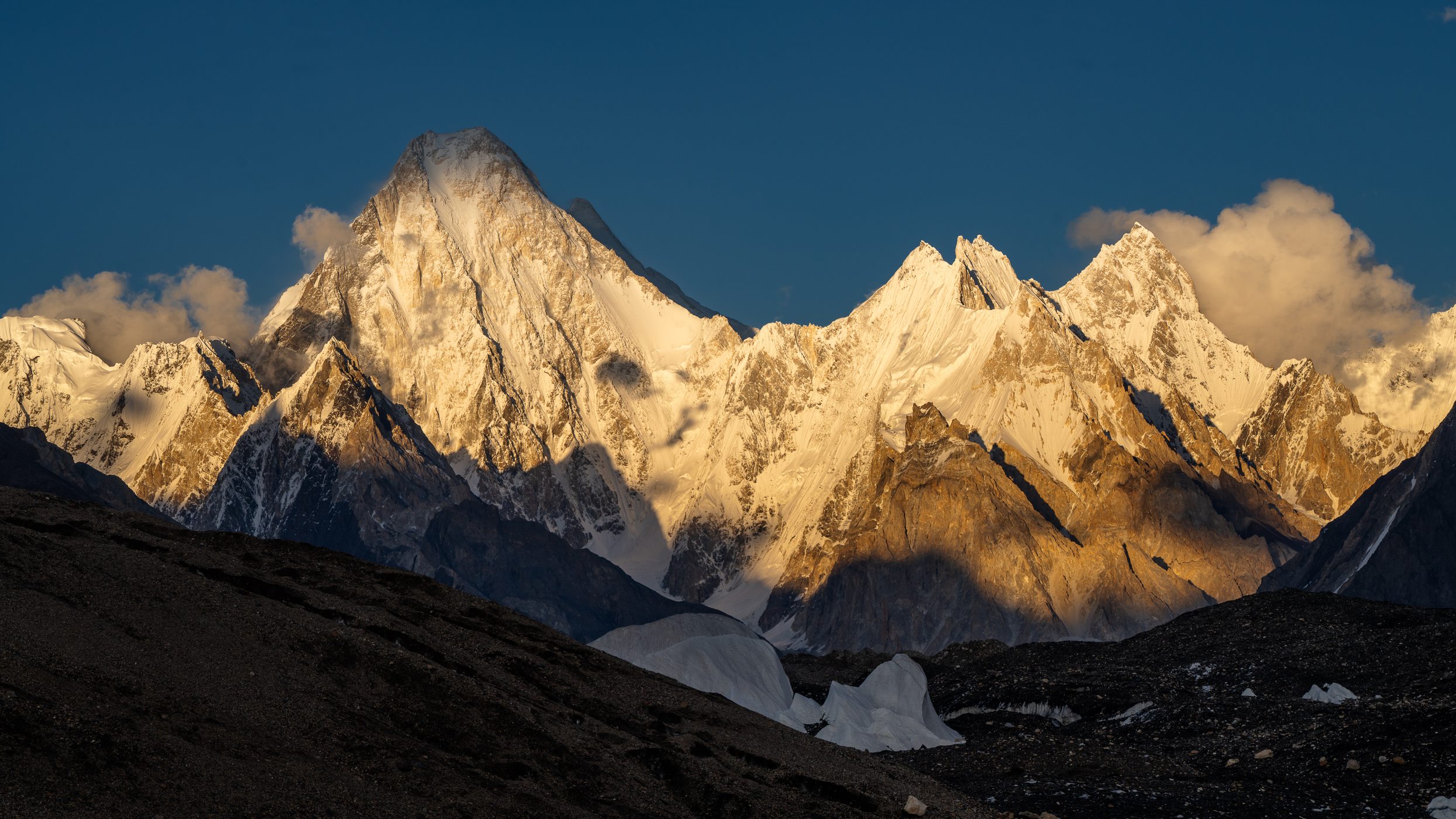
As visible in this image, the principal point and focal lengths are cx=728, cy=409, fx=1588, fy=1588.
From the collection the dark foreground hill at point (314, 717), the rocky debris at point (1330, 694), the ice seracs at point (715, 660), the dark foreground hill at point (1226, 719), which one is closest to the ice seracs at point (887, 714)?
the ice seracs at point (715, 660)

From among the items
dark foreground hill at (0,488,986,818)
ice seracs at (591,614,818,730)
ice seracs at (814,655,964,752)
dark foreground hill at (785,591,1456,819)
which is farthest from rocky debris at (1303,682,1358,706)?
ice seracs at (591,614,818,730)

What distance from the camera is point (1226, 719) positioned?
55.6 metres

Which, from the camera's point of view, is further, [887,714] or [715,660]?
[715,660]

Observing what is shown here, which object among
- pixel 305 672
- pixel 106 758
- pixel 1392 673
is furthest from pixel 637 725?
pixel 1392 673

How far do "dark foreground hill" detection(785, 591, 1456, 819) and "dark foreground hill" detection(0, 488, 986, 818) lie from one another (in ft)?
18.2

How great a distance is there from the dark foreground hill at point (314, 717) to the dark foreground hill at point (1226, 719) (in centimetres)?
556

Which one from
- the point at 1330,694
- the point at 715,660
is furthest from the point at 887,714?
the point at 1330,694

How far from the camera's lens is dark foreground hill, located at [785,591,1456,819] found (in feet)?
139

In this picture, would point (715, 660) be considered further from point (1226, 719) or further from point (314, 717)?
point (314, 717)

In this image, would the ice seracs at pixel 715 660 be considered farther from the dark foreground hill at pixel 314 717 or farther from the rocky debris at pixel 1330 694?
the rocky debris at pixel 1330 694

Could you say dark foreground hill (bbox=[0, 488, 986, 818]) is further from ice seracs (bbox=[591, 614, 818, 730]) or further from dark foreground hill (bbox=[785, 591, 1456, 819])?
ice seracs (bbox=[591, 614, 818, 730])

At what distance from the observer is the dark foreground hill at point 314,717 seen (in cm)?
2956

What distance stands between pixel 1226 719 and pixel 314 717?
34.2 metres

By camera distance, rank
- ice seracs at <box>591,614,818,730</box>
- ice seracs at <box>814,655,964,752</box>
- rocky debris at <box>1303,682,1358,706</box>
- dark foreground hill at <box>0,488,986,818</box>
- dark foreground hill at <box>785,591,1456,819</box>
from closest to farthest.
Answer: dark foreground hill at <box>0,488,986,818</box> → dark foreground hill at <box>785,591,1456,819</box> → rocky debris at <box>1303,682,1358,706</box> → ice seracs at <box>814,655,964,752</box> → ice seracs at <box>591,614,818,730</box>
